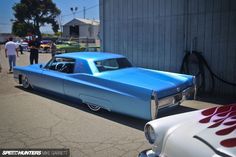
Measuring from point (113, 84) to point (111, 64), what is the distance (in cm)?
126

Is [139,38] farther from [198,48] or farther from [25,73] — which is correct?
[25,73]

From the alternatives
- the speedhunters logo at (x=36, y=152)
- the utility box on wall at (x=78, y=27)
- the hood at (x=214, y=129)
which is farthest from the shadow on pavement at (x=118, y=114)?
the utility box on wall at (x=78, y=27)

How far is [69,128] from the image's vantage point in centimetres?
507

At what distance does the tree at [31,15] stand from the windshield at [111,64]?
51470 mm

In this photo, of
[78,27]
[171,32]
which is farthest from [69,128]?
[78,27]

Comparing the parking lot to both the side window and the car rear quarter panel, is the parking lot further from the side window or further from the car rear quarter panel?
the side window

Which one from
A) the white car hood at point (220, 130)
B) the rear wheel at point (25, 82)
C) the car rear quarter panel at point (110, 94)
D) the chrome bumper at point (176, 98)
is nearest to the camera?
the white car hood at point (220, 130)

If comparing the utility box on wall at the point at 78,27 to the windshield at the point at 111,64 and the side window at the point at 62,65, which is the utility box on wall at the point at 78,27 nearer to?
the side window at the point at 62,65

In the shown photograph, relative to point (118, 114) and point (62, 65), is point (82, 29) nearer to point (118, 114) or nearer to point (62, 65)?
point (62, 65)

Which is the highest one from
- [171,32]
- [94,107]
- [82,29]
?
[82,29]

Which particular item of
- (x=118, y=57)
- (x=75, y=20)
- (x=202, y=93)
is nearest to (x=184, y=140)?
(x=118, y=57)

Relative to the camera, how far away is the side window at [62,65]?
669cm

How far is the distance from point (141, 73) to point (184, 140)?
151 inches

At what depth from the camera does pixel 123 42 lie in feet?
34.5
